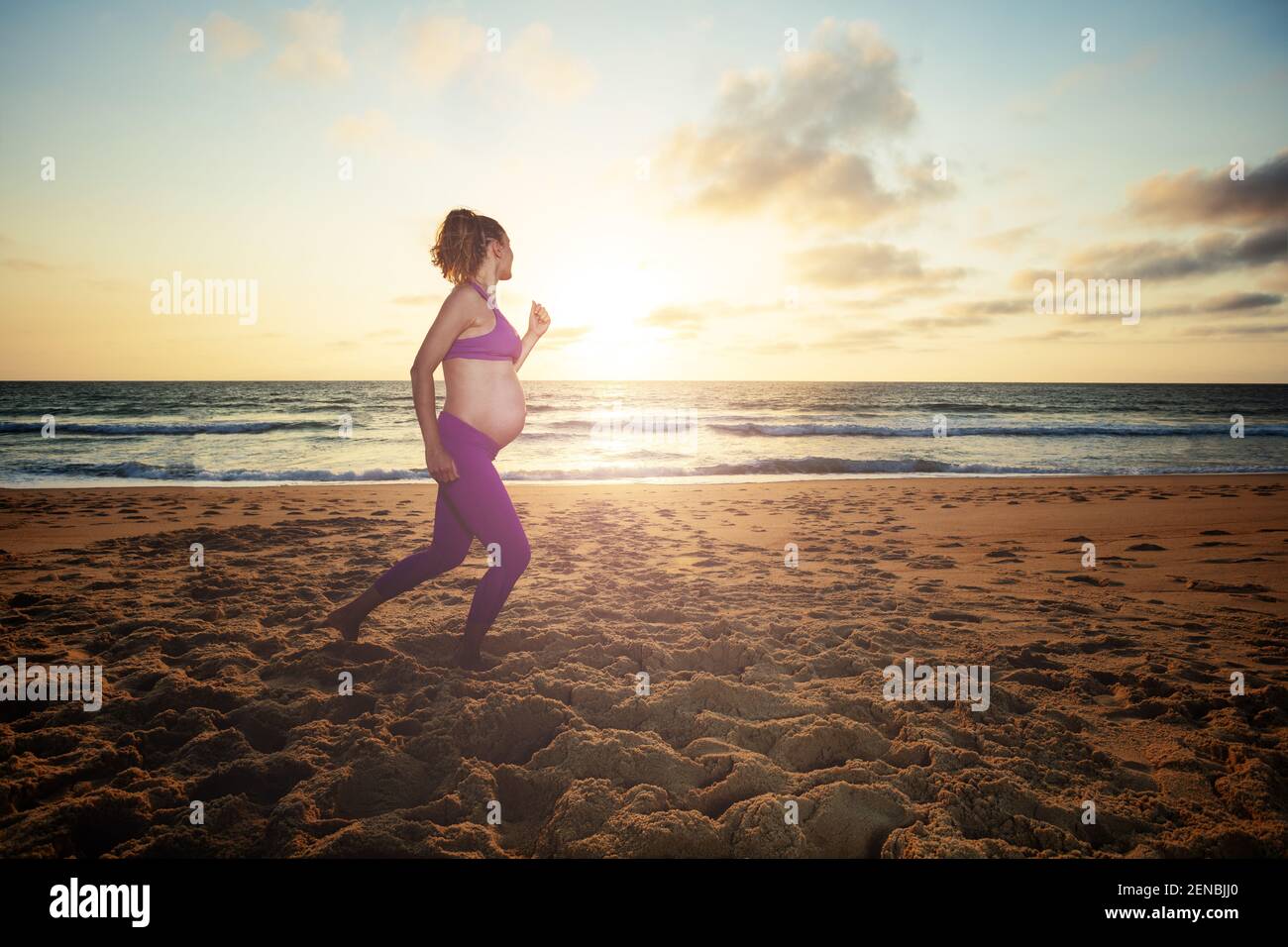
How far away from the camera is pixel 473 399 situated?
3.21m

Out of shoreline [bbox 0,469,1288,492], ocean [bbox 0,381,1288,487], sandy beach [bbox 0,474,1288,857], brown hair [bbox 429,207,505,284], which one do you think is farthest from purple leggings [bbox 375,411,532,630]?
ocean [bbox 0,381,1288,487]

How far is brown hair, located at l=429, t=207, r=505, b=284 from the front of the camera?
3188mm

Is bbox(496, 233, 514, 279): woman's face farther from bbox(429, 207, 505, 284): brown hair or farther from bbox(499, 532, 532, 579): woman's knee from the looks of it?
bbox(499, 532, 532, 579): woman's knee

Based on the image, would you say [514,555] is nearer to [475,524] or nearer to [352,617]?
[475,524]

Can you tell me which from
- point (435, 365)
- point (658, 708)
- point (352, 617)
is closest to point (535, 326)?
point (435, 365)

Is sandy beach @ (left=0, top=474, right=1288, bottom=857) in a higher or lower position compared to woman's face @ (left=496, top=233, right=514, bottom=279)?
lower

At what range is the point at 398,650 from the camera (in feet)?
12.8

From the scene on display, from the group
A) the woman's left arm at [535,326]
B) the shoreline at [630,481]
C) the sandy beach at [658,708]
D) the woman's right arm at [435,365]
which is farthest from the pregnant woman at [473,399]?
the shoreline at [630,481]

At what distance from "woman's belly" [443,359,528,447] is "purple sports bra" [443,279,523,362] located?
1.1 inches

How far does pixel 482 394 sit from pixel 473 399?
52 mm

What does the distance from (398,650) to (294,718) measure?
856 millimetres

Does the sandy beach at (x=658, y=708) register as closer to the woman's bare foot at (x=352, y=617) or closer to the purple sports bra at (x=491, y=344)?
the woman's bare foot at (x=352, y=617)
